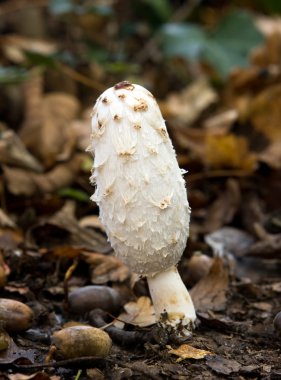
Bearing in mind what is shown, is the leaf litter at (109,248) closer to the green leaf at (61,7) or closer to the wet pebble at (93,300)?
the wet pebble at (93,300)

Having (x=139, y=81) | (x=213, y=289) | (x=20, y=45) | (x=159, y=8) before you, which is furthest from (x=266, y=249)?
(x=159, y=8)

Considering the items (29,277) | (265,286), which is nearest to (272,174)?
(265,286)

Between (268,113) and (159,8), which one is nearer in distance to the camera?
(268,113)

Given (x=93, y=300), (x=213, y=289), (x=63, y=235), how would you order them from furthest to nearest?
(x=63, y=235), (x=213, y=289), (x=93, y=300)

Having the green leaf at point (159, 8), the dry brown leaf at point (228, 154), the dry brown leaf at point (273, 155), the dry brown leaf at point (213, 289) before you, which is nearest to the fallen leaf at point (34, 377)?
the dry brown leaf at point (213, 289)

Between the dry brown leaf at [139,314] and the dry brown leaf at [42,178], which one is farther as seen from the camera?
the dry brown leaf at [42,178]

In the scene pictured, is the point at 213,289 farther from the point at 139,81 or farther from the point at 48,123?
the point at 139,81
